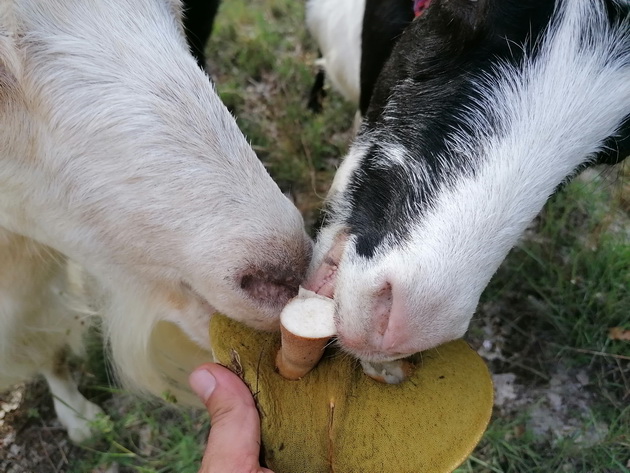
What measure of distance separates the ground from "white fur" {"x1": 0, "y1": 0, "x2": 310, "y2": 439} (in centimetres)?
160

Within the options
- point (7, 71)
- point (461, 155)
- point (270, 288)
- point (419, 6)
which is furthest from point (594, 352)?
point (7, 71)

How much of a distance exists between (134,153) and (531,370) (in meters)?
2.81

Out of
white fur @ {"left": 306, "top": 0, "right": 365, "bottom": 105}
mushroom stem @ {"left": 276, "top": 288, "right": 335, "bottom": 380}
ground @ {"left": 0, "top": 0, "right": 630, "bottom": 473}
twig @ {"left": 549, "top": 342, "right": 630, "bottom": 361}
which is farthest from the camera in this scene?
white fur @ {"left": 306, "top": 0, "right": 365, "bottom": 105}

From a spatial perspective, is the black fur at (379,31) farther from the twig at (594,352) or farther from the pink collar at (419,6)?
the twig at (594,352)

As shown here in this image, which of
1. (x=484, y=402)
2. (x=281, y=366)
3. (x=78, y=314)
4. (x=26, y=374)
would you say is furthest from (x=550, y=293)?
(x=26, y=374)

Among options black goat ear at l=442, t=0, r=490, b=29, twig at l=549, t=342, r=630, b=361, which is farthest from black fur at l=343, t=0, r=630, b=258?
twig at l=549, t=342, r=630, b=361

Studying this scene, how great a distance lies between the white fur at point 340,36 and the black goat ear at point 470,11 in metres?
1.36

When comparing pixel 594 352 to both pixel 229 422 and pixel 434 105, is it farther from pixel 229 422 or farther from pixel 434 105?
pixel 229 422

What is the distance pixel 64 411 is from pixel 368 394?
2.24 m

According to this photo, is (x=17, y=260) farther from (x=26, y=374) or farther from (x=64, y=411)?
(x=64, y=411)

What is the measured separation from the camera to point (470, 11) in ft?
6.74

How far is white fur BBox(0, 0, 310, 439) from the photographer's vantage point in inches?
70.9

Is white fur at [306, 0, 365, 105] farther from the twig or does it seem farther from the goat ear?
the goat ear

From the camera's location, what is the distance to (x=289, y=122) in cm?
476
